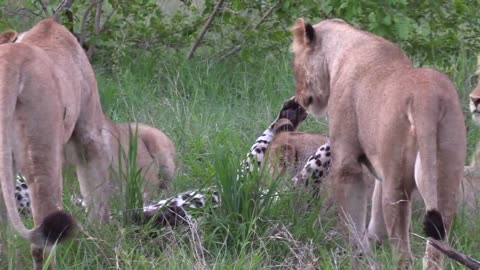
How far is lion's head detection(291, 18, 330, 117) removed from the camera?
504 centimetres

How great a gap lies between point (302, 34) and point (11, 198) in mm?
1875

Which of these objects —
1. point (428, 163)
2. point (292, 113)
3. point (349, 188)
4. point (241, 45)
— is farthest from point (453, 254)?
point (241, 45)

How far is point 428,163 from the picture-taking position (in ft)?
12.3

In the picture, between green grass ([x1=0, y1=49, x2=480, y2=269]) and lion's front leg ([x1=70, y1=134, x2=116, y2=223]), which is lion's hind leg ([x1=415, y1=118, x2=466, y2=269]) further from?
lion's front leg ([x1=70, y1=134, x2=116, y2=223])

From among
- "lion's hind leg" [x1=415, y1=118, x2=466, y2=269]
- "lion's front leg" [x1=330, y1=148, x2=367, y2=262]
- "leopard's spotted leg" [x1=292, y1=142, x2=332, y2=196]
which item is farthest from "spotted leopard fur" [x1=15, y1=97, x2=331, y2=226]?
"lion's hind leg" [x1=415, y1=118, x2=466, y2=269]

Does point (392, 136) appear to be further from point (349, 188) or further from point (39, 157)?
point (39, 157)

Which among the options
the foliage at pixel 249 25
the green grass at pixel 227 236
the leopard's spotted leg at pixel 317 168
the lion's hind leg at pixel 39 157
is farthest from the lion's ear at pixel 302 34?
the lion's hind leg at pixel 39 157

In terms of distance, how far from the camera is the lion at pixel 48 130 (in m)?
3.69

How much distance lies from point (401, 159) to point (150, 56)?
12.4 ft

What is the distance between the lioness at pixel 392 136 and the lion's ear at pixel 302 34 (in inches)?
1.0

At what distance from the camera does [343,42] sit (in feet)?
16.1

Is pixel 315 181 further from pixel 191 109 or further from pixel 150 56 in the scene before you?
pixel 150 56

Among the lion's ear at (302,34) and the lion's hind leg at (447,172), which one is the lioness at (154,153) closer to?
the lion's ear at (302,34)

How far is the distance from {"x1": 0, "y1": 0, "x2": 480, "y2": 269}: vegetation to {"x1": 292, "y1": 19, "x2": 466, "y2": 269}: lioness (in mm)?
179
